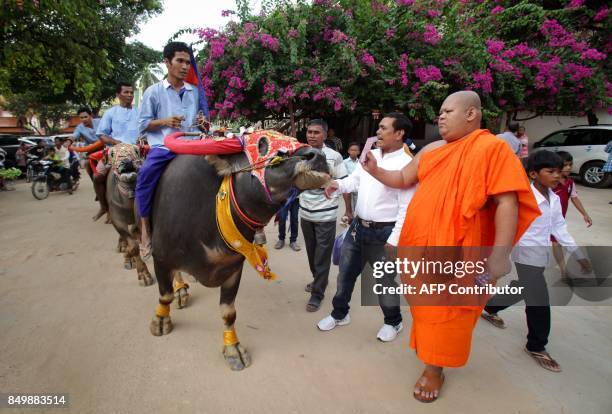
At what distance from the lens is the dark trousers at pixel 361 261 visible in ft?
9.46

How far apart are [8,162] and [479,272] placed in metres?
15.9

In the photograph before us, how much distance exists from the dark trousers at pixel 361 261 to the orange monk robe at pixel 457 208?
1.55 feet

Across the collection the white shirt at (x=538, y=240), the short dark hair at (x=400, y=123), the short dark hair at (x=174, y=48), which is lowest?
the white shirt at (x=538, y=240)

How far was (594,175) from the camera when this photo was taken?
34.7 feet

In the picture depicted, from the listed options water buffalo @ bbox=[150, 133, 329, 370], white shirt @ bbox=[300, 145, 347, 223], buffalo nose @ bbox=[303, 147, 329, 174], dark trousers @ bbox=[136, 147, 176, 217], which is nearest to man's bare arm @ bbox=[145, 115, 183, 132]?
dark trousers @ bbox=[136, 147, 176, 217]

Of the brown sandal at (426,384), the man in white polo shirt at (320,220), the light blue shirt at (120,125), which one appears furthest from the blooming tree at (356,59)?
the brown sandal at (426,384)

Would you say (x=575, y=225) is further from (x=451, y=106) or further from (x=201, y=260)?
(x=201, y=260)

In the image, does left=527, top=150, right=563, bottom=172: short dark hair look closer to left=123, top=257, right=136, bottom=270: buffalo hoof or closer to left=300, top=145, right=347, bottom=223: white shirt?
left=300, top=145, right=347, bottom=223: white shirt

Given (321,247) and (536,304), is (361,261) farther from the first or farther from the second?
(536,304)

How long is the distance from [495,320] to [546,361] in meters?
0.65

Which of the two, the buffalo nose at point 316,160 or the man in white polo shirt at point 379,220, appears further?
the man in white polo shirt at point 379,220

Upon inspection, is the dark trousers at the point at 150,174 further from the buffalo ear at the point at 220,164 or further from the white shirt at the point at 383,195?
the white shirt at the point at 383,195

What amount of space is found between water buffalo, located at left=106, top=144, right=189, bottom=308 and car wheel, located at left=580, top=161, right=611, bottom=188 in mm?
12810

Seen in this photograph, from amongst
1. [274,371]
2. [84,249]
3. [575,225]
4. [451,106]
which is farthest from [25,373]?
[575,225]
